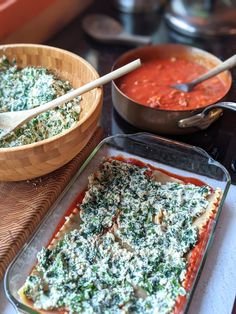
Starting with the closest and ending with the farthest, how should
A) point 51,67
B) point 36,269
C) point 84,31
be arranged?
point 36,269 → point 51,67 → point 84,31

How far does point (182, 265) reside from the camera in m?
0.75

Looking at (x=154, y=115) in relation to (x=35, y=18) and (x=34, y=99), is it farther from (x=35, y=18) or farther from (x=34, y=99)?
(x=35, y=18)

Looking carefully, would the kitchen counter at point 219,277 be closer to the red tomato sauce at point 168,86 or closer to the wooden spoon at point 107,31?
the red tomato sauce at point 168,86

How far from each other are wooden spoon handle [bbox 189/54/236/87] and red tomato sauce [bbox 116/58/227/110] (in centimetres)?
3

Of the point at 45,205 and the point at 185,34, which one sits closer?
the point at 45,205

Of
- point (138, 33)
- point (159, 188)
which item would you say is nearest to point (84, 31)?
point (138, 33)

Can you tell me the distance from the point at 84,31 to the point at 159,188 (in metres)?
0.71

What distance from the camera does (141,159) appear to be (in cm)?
98

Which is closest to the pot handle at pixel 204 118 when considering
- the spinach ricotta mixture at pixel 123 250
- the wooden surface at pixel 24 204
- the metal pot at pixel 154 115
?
the metal pot at pixel 154 115

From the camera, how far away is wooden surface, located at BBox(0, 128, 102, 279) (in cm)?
79

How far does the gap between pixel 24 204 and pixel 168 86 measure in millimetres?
465

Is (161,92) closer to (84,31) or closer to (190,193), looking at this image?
(190,193)

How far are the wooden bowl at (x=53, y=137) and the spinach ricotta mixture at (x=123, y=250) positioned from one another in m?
0.10

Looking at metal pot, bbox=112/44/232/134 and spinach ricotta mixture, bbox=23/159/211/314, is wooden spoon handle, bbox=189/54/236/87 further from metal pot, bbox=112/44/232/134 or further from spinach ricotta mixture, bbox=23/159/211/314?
spinach ricotta mixture, bbox=23/159/211/314
